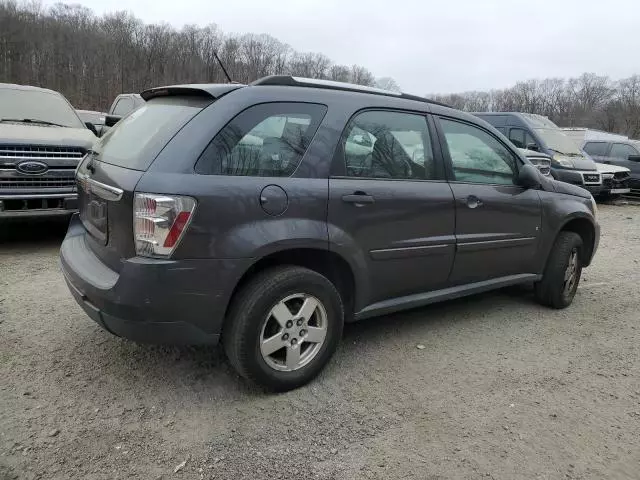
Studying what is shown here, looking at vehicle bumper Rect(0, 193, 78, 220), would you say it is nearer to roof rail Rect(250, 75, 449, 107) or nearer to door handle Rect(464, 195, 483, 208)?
roof rail Rect(250, 75, 449, 107)

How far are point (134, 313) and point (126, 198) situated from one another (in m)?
0.58

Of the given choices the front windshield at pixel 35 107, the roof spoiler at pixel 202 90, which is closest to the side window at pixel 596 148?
the front windshield at pixel 35 107

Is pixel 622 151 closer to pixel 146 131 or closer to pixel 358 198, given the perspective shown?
pixel 358 198

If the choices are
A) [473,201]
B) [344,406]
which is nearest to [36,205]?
[344,406]

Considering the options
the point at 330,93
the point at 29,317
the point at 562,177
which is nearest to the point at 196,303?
the point at 330,93

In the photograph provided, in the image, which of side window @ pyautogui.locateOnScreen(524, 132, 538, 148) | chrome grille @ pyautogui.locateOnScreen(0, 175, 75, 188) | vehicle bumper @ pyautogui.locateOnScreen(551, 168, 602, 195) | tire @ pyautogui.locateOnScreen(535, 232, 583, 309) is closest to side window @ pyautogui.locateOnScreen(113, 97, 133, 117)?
chrome grille @ pyautogui.locateOnScreen(0, 175, 75, 188)

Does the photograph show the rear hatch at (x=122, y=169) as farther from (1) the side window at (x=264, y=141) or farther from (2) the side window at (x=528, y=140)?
(2) the side window at (x=528, y=140)

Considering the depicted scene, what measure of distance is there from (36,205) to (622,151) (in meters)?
16.1

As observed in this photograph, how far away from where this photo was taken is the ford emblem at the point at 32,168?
5.57 m

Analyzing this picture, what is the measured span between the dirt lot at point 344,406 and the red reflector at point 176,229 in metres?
0.97

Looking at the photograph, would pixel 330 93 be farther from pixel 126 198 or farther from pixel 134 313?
pixel 134 313

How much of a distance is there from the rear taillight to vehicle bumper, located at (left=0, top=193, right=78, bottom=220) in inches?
130

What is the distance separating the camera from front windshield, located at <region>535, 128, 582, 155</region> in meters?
12.6

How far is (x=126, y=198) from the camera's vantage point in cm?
263
